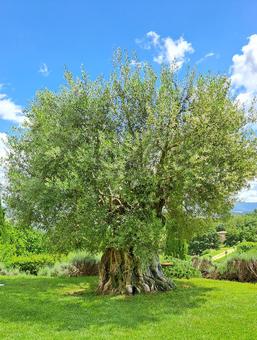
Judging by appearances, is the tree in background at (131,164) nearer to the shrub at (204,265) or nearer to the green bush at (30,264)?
the shrub at (204,265)

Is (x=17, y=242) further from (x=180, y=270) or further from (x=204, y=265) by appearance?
(x=204, y=265)

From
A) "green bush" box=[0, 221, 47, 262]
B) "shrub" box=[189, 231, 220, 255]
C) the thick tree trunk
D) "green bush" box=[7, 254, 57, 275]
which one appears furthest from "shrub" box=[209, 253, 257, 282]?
"shrub" box=[189, 231, 220, 255]

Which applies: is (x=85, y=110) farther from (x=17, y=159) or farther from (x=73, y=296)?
(x=73, y=296)

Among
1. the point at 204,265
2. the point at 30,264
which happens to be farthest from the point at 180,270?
the point at 30,264

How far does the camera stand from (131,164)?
A: 13.5 meters

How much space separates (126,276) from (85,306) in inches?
107

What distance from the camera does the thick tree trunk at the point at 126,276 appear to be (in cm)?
1498

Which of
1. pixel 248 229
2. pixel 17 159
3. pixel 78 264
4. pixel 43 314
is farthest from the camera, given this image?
pixel 248 229

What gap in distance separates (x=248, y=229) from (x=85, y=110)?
61.5 metres

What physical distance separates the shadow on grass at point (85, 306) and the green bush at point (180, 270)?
135 inches

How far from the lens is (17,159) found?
17.0 meters

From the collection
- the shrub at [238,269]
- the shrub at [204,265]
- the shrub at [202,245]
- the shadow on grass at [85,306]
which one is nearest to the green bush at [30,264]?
the shadow on grass at [85,306]

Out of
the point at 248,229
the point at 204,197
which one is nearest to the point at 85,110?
the point at 204,197

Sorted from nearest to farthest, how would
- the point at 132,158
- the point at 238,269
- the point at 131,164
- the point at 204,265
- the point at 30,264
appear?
the point at 132,158
the point at 131,164
the point at 238,269
the point at 204,265
the point at 30,264
